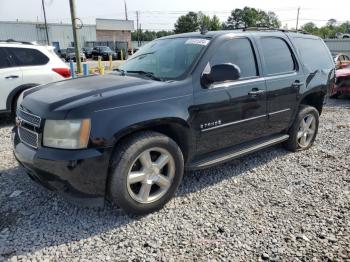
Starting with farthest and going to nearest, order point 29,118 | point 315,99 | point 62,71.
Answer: point 62,71 → point 315,99 → point 29,118

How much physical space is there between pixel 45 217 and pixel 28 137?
82cm

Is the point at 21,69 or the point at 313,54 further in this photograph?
the point at 21,69

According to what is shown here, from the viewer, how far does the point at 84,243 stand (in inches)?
115

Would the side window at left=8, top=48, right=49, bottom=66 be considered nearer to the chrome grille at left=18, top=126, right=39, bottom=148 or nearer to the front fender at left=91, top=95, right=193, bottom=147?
the chrome grille at left=18, top=126, right=39, bottom=148

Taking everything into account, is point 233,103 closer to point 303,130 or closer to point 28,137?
point 303,130

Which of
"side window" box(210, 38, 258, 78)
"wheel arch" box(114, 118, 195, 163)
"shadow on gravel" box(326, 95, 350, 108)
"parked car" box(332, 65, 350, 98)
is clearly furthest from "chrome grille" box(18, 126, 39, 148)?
"parked car" box(332, 65, 350, 98)

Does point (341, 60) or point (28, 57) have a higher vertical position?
point (28, 57)

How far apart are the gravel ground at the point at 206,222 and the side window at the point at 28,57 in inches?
129

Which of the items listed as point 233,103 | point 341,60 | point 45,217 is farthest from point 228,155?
point 341,60

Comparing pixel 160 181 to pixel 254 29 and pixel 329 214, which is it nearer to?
pixel 329 214

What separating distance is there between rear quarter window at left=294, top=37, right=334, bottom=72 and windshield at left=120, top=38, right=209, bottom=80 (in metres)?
1.93

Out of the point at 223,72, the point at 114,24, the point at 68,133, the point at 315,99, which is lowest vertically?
the point at 315,99

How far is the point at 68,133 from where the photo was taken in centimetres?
286

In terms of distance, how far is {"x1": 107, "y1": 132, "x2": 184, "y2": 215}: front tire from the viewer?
10.0 feet
